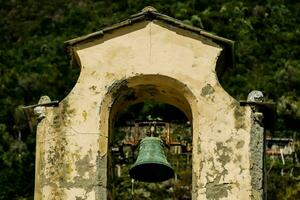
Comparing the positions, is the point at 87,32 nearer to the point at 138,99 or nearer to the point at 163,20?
the point at 138,99

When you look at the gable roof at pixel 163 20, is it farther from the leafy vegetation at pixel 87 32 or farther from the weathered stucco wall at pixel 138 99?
the leafy vegetation at pixel 87 32

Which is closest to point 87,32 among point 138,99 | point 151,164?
point 151,164

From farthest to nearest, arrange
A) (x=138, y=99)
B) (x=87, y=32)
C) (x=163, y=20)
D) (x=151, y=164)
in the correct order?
1. (x=87, y=32)
2. (x=151, y=164)
3. (x=138, y=99)
4. (x=163, y=20)

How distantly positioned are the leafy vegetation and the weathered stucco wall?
2424cm

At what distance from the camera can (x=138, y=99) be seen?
35.1 ft

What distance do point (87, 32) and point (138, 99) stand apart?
40.5 meters

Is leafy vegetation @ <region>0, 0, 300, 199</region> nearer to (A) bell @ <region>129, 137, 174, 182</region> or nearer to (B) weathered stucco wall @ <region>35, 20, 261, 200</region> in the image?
(A) bell @ <region>129, 137, 174, 182</region>

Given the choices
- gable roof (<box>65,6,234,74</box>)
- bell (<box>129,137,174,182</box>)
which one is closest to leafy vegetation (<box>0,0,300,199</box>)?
bell (<box>129,137,174,182</box>)

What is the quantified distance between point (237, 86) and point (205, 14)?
9.31 m

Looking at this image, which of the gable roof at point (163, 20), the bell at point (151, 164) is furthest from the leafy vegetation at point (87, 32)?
the gable roof at point (163, 20)

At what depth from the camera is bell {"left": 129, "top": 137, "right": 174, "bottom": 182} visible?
10.8 meters

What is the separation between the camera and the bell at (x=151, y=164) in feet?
35.6

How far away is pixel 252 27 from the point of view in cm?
5241

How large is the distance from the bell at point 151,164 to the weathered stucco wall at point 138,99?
0.53m
